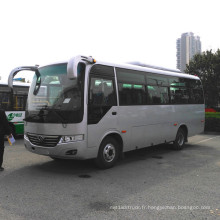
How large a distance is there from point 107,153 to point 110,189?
168 centimetres

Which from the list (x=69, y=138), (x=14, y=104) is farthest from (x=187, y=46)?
(x=69, y=138)

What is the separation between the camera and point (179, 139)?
10.3 meters

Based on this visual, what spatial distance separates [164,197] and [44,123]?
329 cm

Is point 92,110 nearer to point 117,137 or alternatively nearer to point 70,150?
point 70,150

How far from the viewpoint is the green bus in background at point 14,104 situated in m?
12.6

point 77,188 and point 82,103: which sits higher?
point 82,103

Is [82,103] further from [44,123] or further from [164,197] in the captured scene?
[164,197]

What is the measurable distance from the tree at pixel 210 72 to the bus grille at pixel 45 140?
32.9 metres

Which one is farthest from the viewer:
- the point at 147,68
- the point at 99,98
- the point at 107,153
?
the point at 147,68

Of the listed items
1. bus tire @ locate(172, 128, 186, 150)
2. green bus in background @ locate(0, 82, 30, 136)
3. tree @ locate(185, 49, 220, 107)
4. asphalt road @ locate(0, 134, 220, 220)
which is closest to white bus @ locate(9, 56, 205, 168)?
asphalt road @ locate(0, 134, 220, 220)

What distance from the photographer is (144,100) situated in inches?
324

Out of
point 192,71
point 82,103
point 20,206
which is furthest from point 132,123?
point 192,71

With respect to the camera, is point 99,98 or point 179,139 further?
point 179,139

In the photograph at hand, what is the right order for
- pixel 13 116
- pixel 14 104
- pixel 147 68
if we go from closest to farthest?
pixel 147 68 → pixel 13 116 → pixel 14 104
